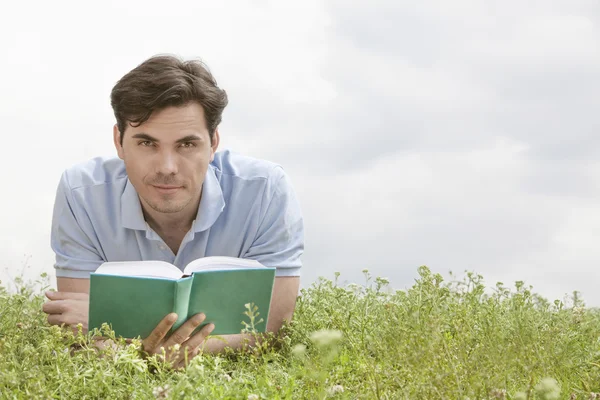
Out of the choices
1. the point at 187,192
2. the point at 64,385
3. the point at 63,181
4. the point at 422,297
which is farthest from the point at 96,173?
the point at 422,297

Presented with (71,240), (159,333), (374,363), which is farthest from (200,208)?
(374,363)

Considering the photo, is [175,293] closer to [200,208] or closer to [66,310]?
[66,310]

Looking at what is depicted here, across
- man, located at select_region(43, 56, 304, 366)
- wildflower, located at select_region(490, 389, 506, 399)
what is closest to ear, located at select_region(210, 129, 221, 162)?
man, located at select_region(43, 56, 304, 366)

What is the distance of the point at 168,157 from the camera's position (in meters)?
4.66

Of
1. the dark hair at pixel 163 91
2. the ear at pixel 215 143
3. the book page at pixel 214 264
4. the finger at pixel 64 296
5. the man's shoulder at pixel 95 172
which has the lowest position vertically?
the finger at pixel 64 296

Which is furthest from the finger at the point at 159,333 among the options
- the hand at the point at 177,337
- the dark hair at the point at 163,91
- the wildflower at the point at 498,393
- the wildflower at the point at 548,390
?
the wildflower at the point at 548,390

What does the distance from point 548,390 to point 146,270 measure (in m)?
2.17

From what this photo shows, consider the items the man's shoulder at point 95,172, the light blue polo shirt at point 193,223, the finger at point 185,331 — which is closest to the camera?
the finger at point 185,331

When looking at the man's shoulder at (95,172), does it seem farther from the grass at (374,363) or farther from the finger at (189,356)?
the finger at (189,356)

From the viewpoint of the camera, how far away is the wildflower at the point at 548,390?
287cm

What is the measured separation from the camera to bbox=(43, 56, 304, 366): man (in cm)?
474

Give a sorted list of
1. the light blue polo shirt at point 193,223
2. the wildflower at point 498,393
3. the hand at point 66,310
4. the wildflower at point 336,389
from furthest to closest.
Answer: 1. the light blue polo shirt at point 193,223
2. the hand at point 66,310
3. the wildflower at point 336,389
4. the wildflower at point 498,393

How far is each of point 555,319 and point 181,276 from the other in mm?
2450

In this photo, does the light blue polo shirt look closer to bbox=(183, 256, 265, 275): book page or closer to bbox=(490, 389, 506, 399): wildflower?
bbox=(183, 256, 265, 275): book page
